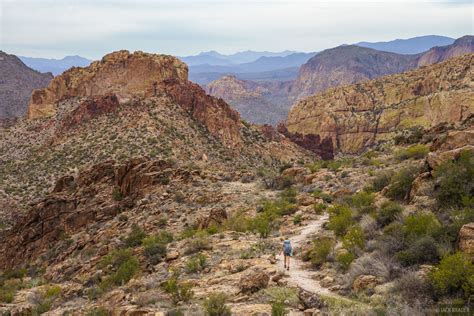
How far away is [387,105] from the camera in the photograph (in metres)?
97.7

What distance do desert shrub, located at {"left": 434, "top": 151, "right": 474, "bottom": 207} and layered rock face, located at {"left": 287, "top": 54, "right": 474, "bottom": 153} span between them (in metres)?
64.6

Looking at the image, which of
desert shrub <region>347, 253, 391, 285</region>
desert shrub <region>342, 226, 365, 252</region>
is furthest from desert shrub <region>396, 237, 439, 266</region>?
desert shrub <region>342, 226, 365, 252</region>

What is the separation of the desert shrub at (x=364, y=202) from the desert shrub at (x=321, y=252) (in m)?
2.62

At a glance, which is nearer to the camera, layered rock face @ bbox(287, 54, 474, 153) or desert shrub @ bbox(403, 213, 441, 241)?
desert shrub @ bbox(403, 213, 441, 241)

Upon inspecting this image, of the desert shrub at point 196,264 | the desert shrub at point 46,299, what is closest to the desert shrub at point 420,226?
the desert shrub at point 196,264

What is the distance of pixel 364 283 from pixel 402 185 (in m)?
7.83

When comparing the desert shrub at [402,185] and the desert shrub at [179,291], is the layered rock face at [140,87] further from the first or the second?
the desert shrub at [179,291]

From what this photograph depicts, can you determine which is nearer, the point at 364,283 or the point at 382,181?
the point at 364,283

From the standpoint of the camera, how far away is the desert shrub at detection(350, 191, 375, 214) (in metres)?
16.9

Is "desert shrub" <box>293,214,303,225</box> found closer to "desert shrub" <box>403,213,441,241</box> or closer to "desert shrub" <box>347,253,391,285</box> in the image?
"desert shrub" <box>403,213,441,241</box>

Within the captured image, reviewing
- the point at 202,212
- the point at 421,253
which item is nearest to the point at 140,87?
the point at 202,212

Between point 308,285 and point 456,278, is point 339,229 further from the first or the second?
point 456,278

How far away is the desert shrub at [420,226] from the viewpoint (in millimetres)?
11507

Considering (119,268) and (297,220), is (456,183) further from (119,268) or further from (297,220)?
(119,268)
